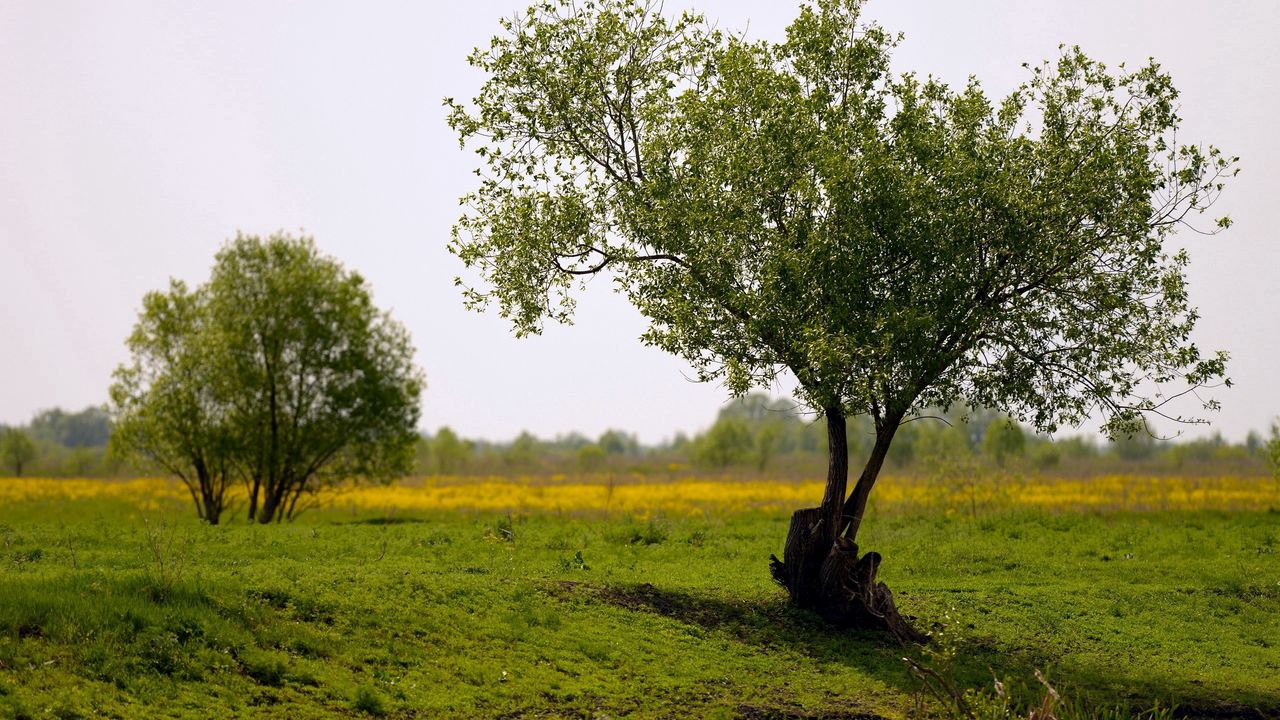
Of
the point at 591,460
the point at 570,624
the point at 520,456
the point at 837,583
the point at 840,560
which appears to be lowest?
the point at 570,624

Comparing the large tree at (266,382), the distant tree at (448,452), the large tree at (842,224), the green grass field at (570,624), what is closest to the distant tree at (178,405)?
the large tree at (266,382)

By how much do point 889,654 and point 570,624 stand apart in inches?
246

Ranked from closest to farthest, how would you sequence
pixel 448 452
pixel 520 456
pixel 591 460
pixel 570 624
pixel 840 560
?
pixel 570 624 < pixel 840 560 < pixel 448 452 < pixel 591 460 < pixel 520 456

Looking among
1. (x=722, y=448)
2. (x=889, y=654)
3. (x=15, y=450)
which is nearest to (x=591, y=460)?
(x=722, y=448)

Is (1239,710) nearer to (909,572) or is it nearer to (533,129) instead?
(909,572)

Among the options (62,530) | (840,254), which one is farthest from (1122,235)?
(62,530)

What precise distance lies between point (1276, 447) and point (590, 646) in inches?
1525

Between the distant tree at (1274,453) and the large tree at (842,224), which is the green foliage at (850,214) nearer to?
the large tree at (842,224)

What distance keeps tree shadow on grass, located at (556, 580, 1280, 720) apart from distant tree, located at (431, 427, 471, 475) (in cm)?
8116

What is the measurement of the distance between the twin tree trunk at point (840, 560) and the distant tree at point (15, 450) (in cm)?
8964

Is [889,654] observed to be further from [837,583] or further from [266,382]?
[266,382]

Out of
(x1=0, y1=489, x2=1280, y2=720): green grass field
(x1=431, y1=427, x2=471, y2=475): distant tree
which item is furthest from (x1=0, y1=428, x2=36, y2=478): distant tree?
(x1=0, y1=489, x2=1280, y2=720): green grass field

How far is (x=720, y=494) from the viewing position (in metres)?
62.5

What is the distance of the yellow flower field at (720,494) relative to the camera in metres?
45.2
